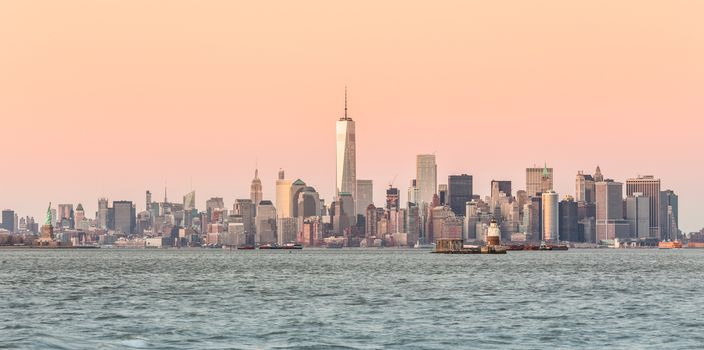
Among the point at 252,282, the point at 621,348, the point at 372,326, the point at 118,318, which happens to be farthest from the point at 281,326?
the point at 252,282

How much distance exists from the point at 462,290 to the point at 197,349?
5602 cm

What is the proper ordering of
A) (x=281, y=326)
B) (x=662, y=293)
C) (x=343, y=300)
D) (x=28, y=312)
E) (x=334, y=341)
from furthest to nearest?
(x=662, y=293) → (x=343, y=300) → (x=28, y=312) → (x=281, y=326) → (x=334, y=341)

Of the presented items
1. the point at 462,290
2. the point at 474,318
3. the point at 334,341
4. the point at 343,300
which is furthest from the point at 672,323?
the point at 462,290

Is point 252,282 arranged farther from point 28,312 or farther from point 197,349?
point 197,349

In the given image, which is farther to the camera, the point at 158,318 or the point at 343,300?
the point at 343,300

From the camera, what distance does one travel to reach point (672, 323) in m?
74.4

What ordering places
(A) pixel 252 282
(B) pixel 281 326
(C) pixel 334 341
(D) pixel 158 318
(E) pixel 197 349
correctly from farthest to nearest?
1. (A) pixel 252 282
2. (D) pixel 158 318
3. (B) pixel 281 326
4. (C) pixel 334 341
5. (E) pixel 197 349


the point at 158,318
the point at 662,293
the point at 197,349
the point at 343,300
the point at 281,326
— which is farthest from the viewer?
the point at 662,293

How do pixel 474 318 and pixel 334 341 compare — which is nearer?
pixel 334 341

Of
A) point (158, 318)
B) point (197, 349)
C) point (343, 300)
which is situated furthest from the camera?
point (343, 300)

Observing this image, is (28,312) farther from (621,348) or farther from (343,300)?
(621,348)

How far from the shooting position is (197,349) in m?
58.8

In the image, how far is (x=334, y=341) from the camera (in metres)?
62.9

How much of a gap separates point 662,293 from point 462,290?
60.2ft
